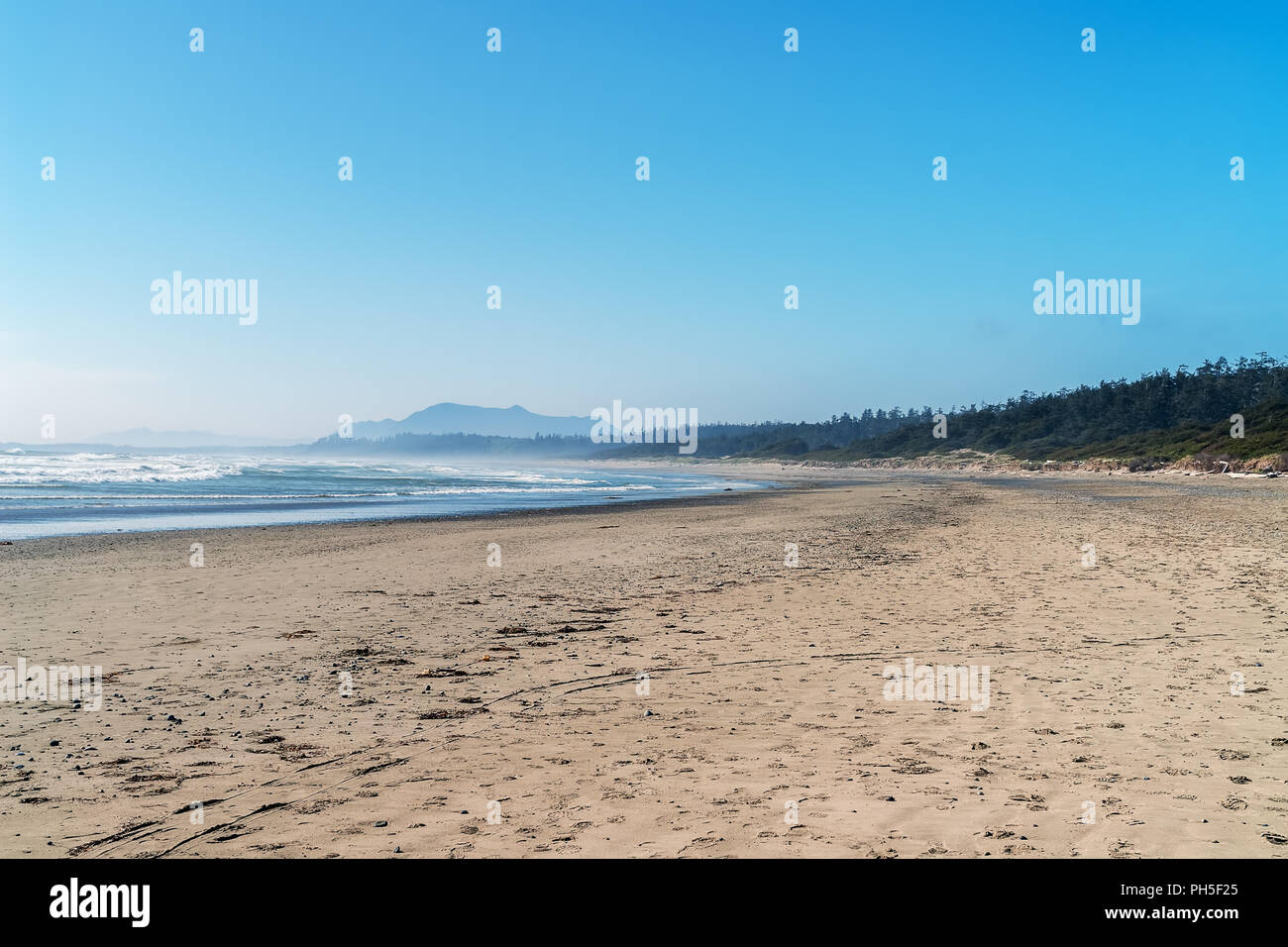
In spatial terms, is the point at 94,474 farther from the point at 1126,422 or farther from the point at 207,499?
the point at 1126,422

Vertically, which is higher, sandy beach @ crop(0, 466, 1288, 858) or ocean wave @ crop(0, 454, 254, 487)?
ocean wave @ crop(0, 454, 254, 487)

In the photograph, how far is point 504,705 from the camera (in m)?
7.49

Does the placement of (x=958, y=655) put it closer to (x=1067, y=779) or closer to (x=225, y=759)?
(x=1067, y=779)

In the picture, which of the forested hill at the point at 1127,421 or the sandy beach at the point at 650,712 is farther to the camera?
the forested hill at the point at 1127,421

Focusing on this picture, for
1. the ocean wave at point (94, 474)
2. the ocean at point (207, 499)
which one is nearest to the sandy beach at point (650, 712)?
the ocean at point (207, 499)

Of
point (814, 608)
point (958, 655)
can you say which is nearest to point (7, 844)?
point (958, 655)

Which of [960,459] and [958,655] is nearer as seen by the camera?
[958,655]

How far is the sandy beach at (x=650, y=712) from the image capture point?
4727 mm

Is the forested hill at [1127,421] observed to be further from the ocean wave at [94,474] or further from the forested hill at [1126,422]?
the ocean wave at [94,474]

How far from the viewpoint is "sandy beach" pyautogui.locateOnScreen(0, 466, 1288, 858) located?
473 cm

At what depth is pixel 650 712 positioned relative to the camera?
721 cm

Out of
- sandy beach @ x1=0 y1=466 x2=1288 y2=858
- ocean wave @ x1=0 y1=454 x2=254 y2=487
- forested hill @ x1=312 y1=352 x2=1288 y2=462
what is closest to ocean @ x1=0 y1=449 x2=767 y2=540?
ocean wave @ x1=0 y1=454 x2=254 y2=487

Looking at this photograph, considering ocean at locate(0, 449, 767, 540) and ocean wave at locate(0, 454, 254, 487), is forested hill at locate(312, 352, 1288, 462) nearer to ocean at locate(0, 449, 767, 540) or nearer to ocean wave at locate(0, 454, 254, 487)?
ocean at locate(0, 449, 767, 540)

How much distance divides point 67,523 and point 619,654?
25.3 m
